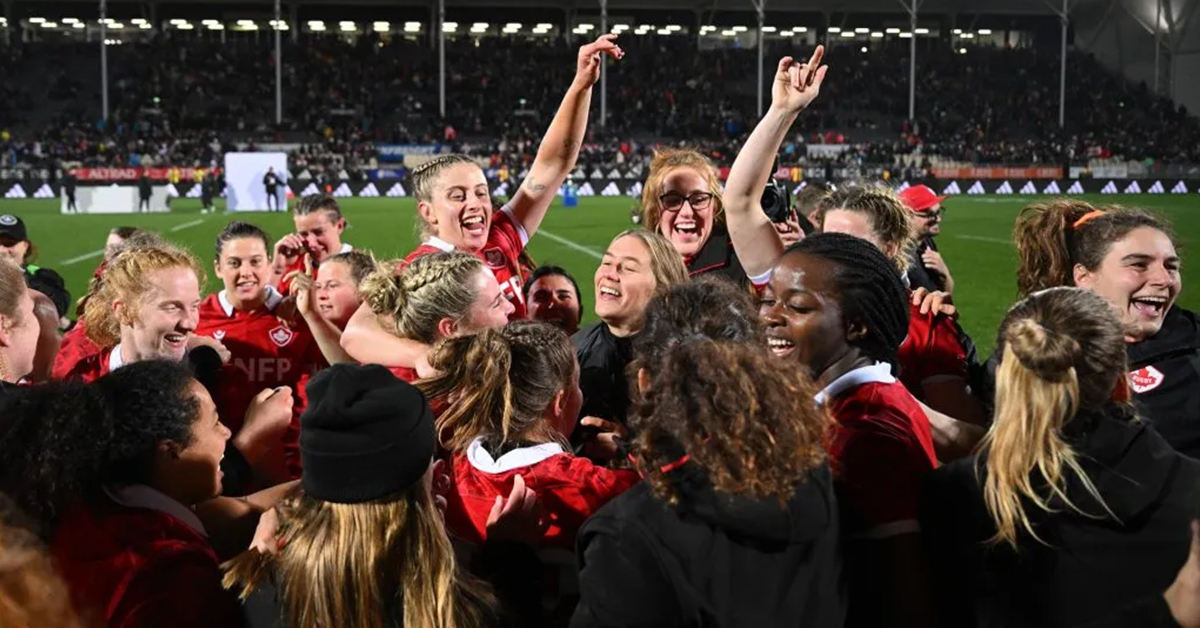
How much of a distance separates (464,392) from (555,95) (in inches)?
2278

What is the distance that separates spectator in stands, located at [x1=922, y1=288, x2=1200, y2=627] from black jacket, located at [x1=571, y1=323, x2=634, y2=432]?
1.94m

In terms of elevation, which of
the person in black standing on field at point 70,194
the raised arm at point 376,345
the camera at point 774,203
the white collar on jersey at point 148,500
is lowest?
the white collar on jersey at point 148,500

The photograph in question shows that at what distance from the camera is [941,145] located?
52.4m

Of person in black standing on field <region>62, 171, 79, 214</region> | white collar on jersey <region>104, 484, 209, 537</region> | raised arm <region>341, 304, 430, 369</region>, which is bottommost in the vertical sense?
white collar on jersey <region>104, 484, 209, 537</region>

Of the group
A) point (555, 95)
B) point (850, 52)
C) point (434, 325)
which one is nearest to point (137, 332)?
point (434, 325)

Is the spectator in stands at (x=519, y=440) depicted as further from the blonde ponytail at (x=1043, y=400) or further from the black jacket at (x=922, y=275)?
the black jacket at (x=922, y=275)

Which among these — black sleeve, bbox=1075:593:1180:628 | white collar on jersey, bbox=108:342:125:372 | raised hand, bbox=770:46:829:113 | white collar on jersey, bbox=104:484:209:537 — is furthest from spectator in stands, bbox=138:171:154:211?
black sleeve, bbox=1075:593:1180:628

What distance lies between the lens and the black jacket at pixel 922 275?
19.7 ft

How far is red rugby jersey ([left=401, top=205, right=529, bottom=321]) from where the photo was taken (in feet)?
19.3

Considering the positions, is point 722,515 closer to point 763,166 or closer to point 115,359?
point 763,166

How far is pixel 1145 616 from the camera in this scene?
2.29m

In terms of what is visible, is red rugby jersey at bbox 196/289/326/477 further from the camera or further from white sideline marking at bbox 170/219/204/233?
white sideline marking at bbox 170/219/204/233

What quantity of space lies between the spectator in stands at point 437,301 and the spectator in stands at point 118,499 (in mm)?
1407

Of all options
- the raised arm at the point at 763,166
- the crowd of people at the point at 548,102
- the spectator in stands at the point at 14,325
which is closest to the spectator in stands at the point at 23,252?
the spectator in stands at the point at 14,325
